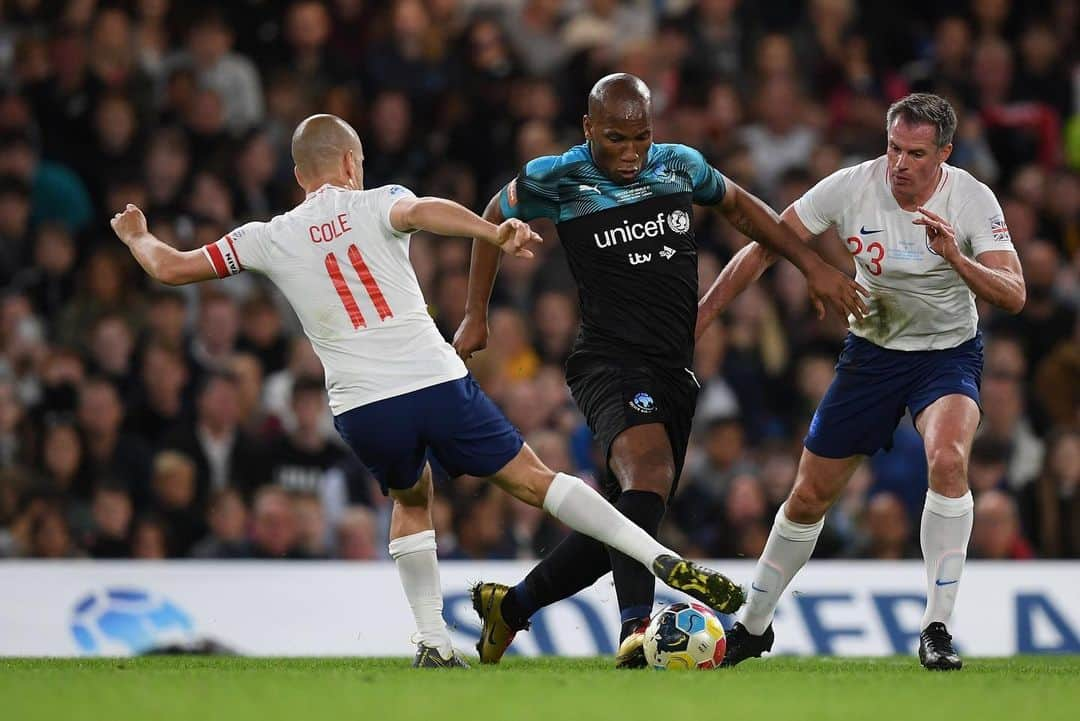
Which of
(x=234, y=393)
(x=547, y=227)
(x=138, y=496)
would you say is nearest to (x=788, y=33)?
(x=547, y=227)

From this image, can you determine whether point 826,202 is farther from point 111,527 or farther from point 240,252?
point 111,527

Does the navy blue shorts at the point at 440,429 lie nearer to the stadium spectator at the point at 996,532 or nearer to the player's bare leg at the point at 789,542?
the player's bare leg at the point at 789,542

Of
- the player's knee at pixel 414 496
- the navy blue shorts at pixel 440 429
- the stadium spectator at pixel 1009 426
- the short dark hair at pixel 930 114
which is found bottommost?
the stadium spectator at pixel 1009 426

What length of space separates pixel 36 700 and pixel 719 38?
976 cm

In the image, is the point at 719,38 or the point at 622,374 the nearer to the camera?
the point at 622,374

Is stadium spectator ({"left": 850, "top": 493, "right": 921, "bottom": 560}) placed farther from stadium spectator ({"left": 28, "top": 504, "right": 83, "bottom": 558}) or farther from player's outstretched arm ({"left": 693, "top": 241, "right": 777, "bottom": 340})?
stadium spectator ({"left": 28, "top": 504, "right": 83, "bottom": 558})

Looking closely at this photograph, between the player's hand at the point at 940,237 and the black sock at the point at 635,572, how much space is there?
4.76ft

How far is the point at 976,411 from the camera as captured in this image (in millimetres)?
7070

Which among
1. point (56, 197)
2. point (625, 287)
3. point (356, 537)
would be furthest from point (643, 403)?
point (56, 197)

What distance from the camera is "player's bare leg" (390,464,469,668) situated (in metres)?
7.06

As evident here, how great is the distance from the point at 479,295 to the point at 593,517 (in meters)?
1.29

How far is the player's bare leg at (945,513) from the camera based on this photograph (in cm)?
696

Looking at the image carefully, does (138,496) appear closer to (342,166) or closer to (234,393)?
(234,393)

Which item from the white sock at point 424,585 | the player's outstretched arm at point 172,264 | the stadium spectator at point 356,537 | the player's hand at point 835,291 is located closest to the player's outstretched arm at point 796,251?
the player's hand at point 835,291
